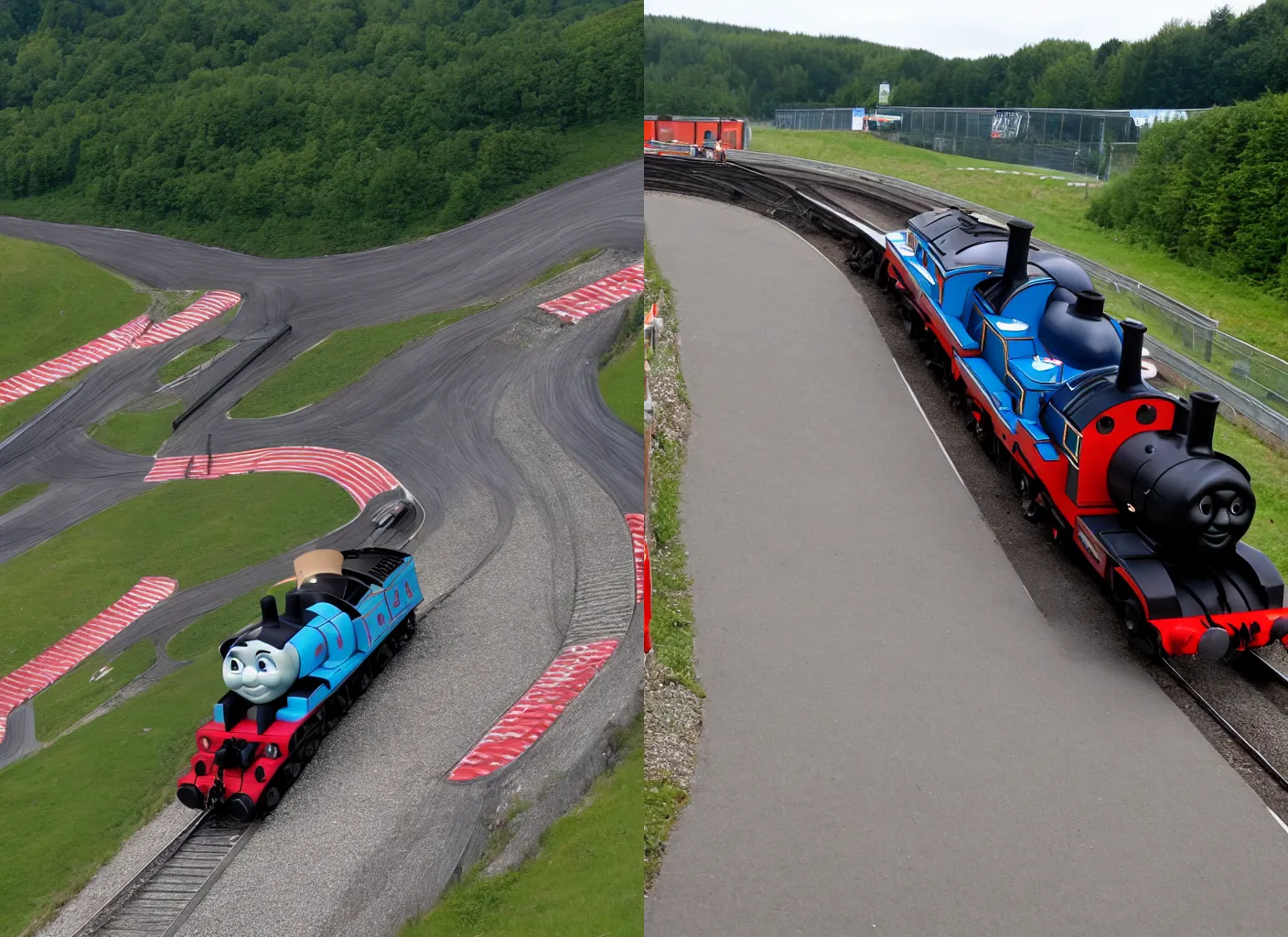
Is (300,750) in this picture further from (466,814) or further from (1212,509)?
(1212,509)

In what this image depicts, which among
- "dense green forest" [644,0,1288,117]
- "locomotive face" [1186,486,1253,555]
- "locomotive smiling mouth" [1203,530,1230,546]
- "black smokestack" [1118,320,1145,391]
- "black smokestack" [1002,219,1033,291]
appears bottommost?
"locomotive smiling mouth" [1203,530,1230,546]

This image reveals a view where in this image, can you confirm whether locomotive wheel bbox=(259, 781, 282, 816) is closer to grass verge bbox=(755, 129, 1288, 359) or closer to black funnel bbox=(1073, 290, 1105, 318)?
black funnel bbox=(1073, 290, 1105, 318)

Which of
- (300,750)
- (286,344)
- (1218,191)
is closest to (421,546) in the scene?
(300,750)

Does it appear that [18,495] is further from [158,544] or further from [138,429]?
[158,544]

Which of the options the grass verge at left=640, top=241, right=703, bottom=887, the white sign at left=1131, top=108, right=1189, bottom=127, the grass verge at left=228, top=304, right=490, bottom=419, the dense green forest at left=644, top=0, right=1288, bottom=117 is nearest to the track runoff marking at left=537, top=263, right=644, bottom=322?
the grass verge at left=228, top=304, right=490, bottom=419

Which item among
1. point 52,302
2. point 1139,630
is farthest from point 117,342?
point 1139,630
